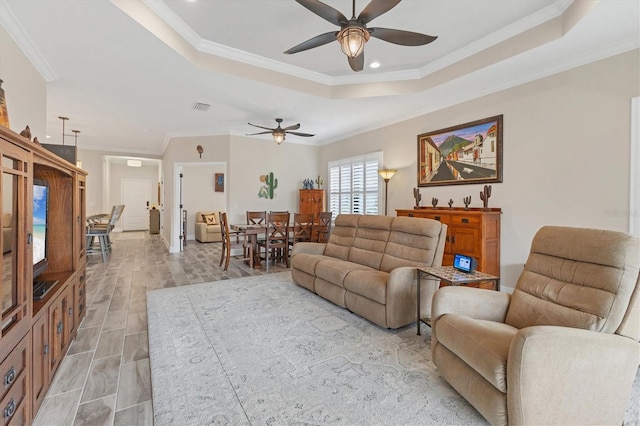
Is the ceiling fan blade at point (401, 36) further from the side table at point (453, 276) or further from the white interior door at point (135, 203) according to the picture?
the white interior door at point (135, 203)

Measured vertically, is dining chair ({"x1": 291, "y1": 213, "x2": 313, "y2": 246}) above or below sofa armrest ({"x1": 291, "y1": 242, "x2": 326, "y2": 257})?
above

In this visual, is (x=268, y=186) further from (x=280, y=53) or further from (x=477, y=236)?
(x=477, y=236)

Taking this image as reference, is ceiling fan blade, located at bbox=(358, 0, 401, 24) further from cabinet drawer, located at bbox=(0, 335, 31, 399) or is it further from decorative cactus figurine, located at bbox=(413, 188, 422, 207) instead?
decorative cactus figurine, located at bbox=(413, 188, 422, 207)

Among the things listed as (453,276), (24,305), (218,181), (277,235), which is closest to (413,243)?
(453,276)

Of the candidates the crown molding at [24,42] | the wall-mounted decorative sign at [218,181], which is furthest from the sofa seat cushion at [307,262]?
the wall-mounted decorative sign at [218,181]

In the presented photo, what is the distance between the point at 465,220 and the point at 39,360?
4.26 metres

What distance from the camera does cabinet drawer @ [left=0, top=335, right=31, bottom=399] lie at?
1.30m

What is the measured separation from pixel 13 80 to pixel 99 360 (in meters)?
2.83

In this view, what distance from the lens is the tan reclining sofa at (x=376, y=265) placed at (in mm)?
2797

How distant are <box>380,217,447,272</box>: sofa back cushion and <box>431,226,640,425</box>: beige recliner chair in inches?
36.6

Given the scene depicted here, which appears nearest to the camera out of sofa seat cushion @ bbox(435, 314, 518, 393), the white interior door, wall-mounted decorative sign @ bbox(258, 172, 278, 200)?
sofa seat cushion @ bbox(435, 314, 518, 393)

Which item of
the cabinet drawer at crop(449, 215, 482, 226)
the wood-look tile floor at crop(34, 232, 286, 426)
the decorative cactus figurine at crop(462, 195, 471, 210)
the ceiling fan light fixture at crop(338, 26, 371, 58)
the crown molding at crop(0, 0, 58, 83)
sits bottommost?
the wood-look tile floor at crop(34, 232, 286, 426)

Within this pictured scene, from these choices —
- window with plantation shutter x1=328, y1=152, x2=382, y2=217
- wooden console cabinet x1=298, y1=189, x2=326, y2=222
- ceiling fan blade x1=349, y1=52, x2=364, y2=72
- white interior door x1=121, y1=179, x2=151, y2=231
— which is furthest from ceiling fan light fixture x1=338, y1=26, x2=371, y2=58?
white interior door x1=121, y1=179, x2=151, y2=231

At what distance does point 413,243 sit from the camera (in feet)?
10.5
